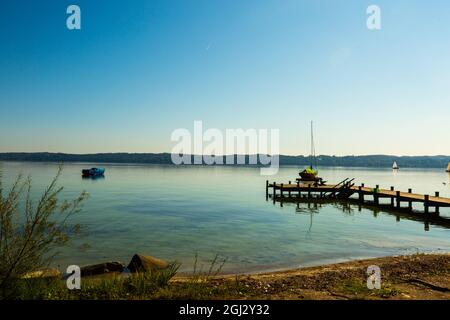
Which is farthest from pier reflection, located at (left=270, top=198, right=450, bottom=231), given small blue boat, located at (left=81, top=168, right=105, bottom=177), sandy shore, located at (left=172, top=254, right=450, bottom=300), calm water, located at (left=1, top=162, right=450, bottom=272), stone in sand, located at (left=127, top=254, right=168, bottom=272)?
small blue boat, located at (left=81, top=168, right=105, bottom=177)

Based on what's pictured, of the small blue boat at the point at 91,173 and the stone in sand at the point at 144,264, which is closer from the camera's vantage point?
the stone in sand at the point at 144,264

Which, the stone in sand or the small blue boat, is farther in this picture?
the small blue boat

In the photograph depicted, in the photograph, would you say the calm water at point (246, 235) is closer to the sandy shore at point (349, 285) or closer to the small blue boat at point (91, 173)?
the sandy shore at point (349, 285)

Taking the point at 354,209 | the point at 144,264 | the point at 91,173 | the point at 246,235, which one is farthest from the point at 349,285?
the point at 91,173

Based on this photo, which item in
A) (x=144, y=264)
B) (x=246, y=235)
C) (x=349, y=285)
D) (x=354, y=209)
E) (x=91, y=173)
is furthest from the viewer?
(x=91, y=173)

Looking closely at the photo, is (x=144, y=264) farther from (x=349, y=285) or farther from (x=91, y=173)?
(x=91, y=173)

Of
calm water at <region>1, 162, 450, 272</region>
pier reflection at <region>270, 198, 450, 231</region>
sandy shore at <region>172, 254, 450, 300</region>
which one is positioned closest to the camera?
sandy shore at <region>172, 254, 450, 300</region>

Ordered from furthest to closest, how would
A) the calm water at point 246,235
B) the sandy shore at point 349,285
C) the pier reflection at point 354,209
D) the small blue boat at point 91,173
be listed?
the small blue boat at point 91,173 → the pier reflection at point 354,209 → the calm water at point 246,235 → the sandy shore at point 349,285

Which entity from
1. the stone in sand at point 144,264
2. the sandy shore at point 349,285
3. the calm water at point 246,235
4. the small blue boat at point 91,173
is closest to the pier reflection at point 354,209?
the calm water at point 246,235

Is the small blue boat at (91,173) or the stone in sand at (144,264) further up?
the small blue boat at (91,173)

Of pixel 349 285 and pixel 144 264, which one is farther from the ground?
pixel 349 285

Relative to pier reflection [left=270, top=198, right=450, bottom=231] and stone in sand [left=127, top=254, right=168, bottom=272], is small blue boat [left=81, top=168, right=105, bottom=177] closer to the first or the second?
pier reflection [left=270, top=198, right=450, bottom=231]

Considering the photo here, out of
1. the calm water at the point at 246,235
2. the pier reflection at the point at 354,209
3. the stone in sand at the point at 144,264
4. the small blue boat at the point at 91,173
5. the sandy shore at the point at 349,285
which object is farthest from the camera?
the small blue boat at the point at 91,173

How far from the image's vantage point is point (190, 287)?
923 cm
